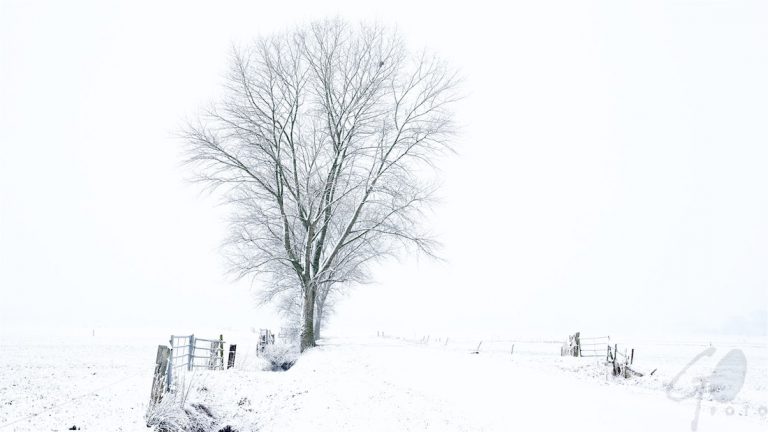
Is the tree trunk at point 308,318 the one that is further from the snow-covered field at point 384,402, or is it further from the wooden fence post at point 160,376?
the wooden fence post at point 160,376

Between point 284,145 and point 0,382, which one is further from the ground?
point 284,145

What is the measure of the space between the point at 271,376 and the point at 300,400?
147 inches

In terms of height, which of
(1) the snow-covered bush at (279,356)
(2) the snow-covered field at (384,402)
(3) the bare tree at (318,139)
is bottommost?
(1) the snow-covered bush at (279,356)

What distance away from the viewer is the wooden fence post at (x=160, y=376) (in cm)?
1065

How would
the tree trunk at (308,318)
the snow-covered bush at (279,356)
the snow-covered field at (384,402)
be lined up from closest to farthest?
the snow-covered field at (384,402)
the snow-covered bush at (279,356)
the tree trunk at (308,318)

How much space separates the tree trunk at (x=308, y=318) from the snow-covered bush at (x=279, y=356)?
4.21 ft

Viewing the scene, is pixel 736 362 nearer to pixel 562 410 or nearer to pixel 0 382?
pixel 562 410

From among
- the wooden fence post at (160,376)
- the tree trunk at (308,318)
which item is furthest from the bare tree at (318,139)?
the wooden fence post at (160,376)

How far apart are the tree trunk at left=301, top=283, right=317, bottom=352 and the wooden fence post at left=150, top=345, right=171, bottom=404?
12.9 metres

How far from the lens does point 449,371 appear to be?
1428 cm

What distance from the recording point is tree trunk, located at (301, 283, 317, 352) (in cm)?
2439

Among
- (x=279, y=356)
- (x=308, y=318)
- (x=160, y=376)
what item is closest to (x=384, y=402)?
(x=160, y=376)

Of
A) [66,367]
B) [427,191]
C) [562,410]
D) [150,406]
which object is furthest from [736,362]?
[66,367]

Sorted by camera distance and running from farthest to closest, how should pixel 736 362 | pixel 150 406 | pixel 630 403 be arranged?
1. pixel 736 362
2. pixel 150 406
3. pixel 630 403
